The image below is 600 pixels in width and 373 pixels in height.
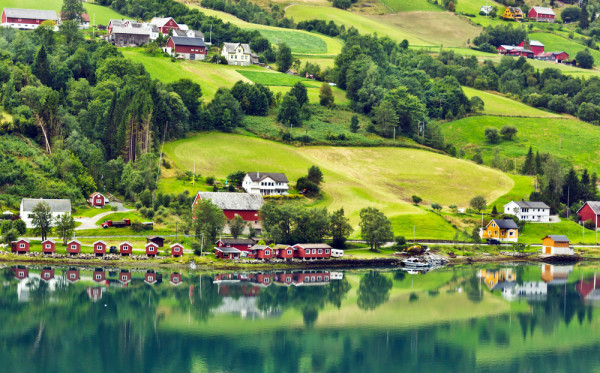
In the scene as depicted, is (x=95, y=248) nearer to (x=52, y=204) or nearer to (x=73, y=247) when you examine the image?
(x=73, y=247)

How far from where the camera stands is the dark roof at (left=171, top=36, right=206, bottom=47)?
157125 millimetres

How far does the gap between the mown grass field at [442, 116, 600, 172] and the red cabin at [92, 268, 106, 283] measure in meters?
80.3

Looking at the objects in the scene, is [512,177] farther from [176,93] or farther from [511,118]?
[176,93]

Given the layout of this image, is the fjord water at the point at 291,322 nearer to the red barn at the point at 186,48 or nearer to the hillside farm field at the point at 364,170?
the hillside farm field at the point at 364,170

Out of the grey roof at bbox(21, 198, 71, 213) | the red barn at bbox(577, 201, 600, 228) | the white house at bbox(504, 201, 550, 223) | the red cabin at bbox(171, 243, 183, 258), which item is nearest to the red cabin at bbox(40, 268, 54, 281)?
the red cabin at bbox(171, 243, 183, 258)

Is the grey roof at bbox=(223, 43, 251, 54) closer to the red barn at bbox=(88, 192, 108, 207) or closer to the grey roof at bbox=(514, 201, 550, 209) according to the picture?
the red barn at bbox=(88, 192, 108, 207)

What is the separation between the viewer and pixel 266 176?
109375 millimetres

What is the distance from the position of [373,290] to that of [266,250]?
15440 millimetres

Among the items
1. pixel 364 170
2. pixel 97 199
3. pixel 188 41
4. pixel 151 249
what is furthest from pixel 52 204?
pixel 188 41

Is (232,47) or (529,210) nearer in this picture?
(529,210)

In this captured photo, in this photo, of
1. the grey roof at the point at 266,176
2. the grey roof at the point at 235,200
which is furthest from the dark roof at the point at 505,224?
the grey roof at the point at 235,200

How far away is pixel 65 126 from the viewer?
4429 inches

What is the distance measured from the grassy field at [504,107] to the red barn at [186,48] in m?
55.5

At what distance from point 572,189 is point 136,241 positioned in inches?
2644
